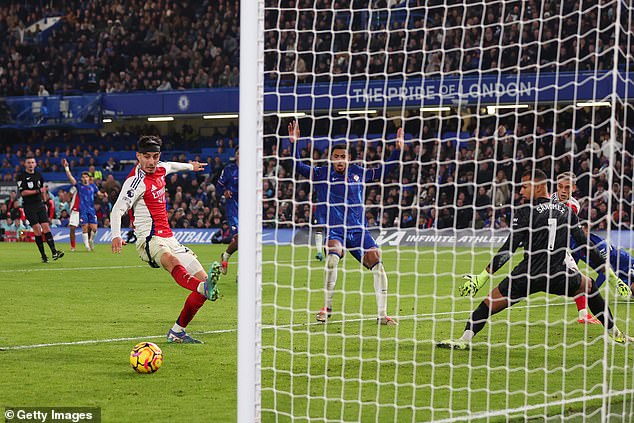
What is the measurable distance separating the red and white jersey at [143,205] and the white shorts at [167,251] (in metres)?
0.07

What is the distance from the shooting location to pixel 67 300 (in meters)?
11.9

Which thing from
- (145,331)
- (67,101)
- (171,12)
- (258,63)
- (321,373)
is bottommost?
(67,101)

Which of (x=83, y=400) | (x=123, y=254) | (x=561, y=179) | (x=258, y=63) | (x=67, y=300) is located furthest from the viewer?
(x=123, y=254)

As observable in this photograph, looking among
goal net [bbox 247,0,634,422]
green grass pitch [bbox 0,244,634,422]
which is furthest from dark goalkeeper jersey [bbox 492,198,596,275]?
green grass pitch [bbox 0,244,634,422]

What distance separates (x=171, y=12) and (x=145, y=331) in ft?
88.0

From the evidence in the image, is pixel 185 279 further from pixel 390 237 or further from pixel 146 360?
pixel 390 237

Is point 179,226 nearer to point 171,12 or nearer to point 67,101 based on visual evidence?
point 67,101

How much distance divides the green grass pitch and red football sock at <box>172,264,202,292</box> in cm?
59

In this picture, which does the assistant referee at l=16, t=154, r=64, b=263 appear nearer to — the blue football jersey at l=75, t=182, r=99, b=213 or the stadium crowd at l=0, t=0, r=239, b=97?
the blue football jersey at l=75, t=182, r=99, b=213

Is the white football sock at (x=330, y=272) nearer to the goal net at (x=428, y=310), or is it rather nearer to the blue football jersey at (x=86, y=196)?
the goal net at (x=428, y=310)

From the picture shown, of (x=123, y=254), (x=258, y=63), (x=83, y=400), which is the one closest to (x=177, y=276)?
(x=83, y=400)

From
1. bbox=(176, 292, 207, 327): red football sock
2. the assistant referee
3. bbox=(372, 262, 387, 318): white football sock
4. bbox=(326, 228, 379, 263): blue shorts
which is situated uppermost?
bbox=(176, 292, 207, 327): red football sock

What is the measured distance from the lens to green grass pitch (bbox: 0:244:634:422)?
5867 millimetres

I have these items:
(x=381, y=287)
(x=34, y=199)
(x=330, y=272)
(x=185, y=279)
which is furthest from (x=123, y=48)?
(x=185, y=279)
